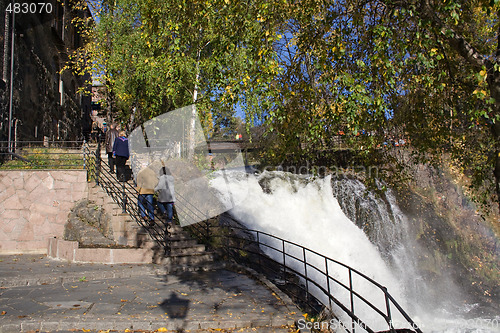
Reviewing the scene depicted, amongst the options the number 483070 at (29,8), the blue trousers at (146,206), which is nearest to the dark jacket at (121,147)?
the blue trousers at (146,206)

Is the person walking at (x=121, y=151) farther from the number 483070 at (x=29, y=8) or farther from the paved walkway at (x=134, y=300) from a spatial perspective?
the number 483070 at (x=29, y=8)

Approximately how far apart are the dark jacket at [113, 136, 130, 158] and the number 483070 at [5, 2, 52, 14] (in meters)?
7.06

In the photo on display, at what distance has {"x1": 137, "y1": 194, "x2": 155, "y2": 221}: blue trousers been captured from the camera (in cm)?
977

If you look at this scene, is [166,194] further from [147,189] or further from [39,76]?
[39,76]

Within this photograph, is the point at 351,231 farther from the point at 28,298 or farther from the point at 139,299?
the point at 28,298

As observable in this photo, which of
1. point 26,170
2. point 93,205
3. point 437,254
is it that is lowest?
point 437,254

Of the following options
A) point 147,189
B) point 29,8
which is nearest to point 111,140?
point 147,189

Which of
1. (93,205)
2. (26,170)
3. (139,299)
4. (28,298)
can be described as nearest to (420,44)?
(139,299)

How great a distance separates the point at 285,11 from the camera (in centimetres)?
687

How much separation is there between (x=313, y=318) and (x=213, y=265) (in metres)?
3.58

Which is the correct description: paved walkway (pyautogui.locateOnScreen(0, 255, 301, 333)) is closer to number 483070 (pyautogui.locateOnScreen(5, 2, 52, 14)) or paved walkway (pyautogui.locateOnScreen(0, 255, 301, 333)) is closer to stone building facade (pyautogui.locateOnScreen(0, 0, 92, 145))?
stone building facade (pyautogui.locateOnScreen(0, 0, 92, 145))

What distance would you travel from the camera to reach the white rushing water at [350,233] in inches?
478

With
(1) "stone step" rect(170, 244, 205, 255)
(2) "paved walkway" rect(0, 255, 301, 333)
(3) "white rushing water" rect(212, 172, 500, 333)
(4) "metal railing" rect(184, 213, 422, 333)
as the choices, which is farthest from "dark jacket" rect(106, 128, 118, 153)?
(3) "white rushing water" rect(212, 172, 500, 333)

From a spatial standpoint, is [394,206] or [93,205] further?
[394,206]
